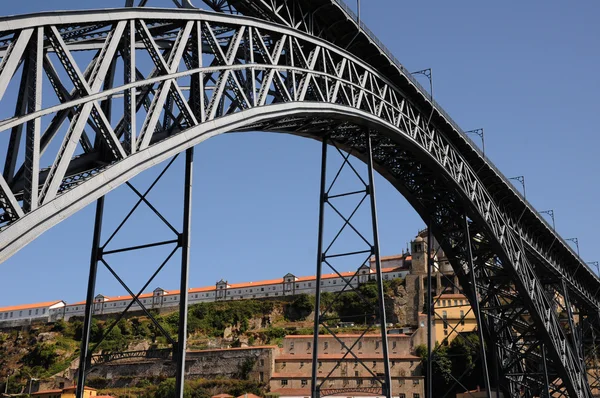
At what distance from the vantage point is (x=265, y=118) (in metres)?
15.8

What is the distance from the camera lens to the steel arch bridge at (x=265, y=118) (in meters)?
10.0

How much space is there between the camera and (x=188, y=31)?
13.2 meters

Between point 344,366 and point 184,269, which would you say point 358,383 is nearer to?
point 344,366

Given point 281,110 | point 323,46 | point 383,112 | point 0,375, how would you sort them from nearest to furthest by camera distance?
point 281,110 → point 323,46 → point 383,112 → point 0,375

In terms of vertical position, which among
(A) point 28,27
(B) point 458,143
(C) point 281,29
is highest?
(B) point 458,143

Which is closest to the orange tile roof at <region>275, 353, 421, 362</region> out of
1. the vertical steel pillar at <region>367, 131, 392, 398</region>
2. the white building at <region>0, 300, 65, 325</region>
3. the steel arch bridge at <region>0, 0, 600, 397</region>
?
the steel arch bridge at <region>0, 0, 600, 397</region>

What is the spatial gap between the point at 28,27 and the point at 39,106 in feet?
3.59

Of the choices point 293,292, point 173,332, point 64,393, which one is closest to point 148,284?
point 64,393

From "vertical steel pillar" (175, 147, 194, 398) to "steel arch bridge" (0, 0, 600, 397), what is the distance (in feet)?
2.66

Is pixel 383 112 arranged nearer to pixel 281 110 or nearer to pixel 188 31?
pixel 281 110

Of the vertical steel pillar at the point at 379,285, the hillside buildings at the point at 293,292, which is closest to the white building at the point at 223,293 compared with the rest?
the hillside buildings at the point at 293,292

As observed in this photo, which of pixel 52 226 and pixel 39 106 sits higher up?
pixel 39 106

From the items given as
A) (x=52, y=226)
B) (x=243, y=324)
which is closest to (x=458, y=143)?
(x=52, y=226)

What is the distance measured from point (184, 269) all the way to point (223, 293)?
10600 cm
